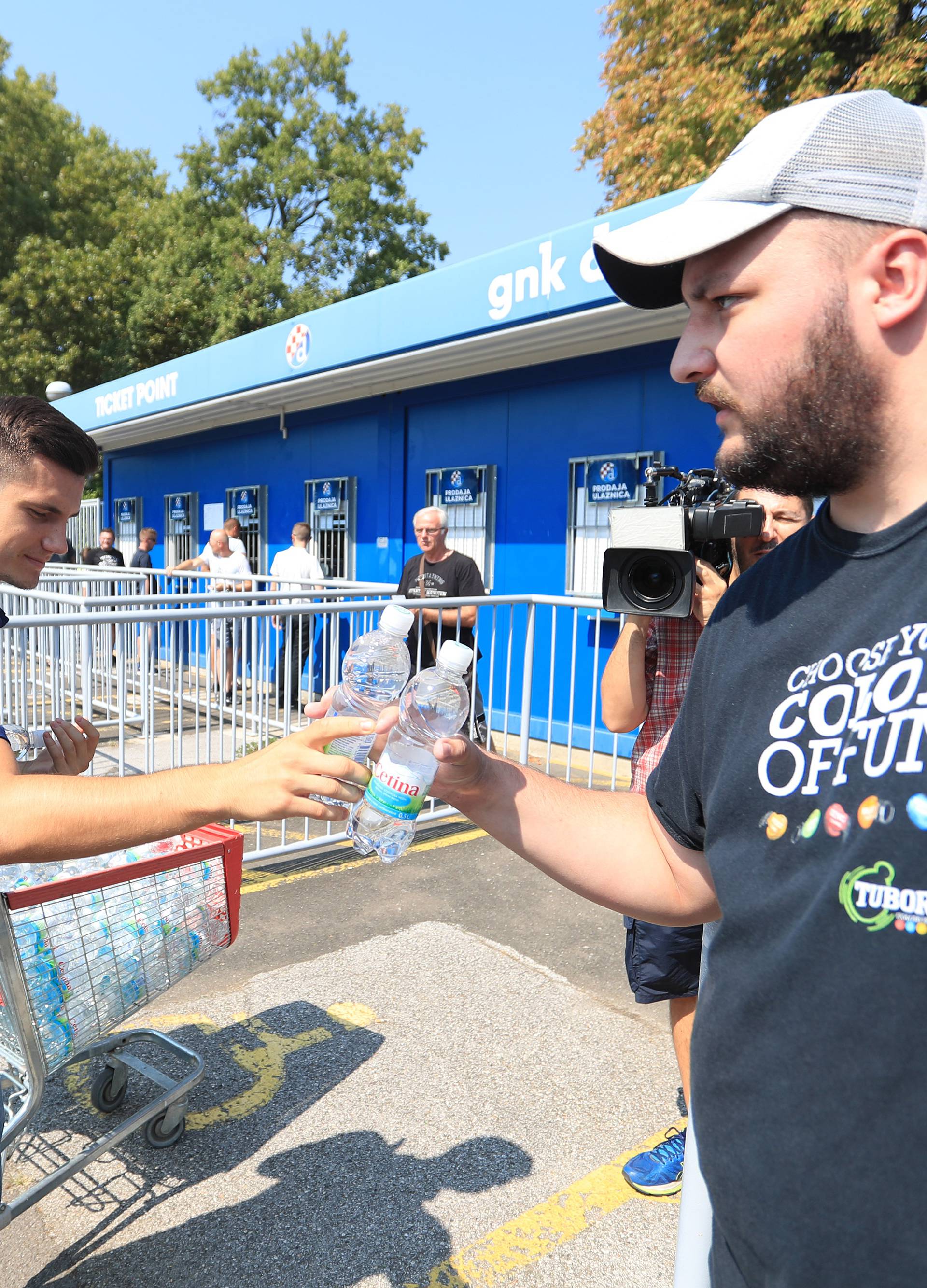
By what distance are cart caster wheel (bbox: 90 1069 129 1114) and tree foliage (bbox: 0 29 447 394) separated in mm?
29563

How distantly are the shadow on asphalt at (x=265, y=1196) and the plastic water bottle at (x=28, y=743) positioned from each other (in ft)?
4.36

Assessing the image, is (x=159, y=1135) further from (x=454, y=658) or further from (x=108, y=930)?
(x=454, y=658)

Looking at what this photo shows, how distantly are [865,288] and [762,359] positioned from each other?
0.46 ft

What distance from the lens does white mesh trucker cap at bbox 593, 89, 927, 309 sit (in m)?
1.09

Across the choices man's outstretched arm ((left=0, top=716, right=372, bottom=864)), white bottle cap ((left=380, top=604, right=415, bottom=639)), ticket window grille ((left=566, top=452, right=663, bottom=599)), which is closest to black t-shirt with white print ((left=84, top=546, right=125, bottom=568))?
ticket window grille ((left=566, top=452, right=663, bottom=599))

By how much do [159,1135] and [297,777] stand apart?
221 centimetres

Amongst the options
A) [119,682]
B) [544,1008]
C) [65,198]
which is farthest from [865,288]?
[65,198]

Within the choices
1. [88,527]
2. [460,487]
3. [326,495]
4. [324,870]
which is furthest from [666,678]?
[88,527]

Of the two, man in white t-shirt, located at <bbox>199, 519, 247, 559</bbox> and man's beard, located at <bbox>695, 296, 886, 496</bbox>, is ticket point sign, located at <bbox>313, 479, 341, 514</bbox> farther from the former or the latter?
man's beard, located at <bbox>695, 296, 886, 496</bbox>

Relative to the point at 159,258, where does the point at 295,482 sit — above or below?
below

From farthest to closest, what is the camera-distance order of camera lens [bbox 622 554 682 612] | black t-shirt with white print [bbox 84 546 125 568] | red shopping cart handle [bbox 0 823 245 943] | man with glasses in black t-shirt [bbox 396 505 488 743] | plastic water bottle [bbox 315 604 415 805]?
black t-shirt with white print [bbox 84 546 125 568] → man with glasses in black t-shirt [bbox 396 505 488 743] → camera lens [bbox 622 554 682 612] → red shopping cart handle [bbox 0 823 245 943] → plastic water bottle [bbox 315 604 415 805]

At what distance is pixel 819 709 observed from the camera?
1.14 meters

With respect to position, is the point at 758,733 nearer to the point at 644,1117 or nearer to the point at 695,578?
the point at 695,578

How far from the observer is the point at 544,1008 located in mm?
3865
